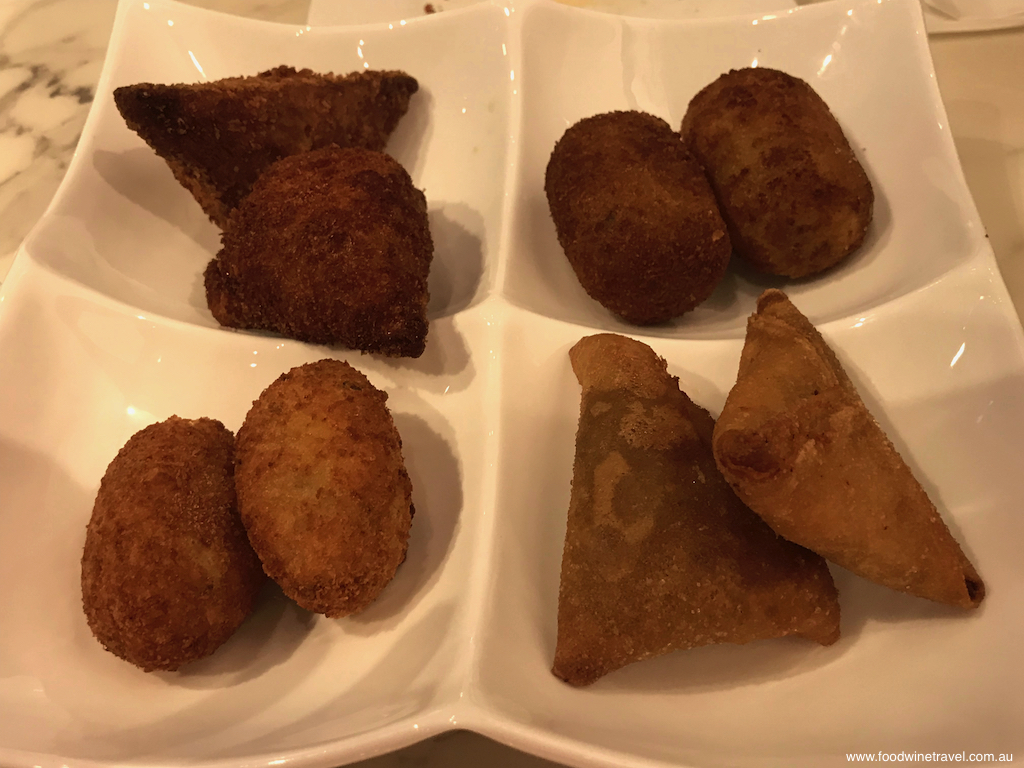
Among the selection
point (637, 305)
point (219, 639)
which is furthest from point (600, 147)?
point (219, 639)

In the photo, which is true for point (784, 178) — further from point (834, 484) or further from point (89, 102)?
point (89, 102)

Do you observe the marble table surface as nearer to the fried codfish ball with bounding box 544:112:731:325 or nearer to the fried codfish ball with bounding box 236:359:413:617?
the fried codfish ball with bounding box 544:112:731:325

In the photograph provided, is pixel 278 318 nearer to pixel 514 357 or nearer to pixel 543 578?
pixel 514 357

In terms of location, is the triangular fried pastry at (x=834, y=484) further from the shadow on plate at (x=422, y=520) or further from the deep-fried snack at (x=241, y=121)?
the deep-fried snack at (x=241, y=121)

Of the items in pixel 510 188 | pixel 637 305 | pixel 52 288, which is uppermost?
pixel 52 288

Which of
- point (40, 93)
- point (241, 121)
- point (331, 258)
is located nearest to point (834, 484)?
point (331, 258)

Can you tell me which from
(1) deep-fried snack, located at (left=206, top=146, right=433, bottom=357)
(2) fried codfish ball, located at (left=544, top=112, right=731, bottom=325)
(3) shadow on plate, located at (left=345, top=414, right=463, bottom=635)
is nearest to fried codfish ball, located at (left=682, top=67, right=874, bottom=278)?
(2) fried codfish ball, located at (left=544, top=112, right=731, bottom=325)
